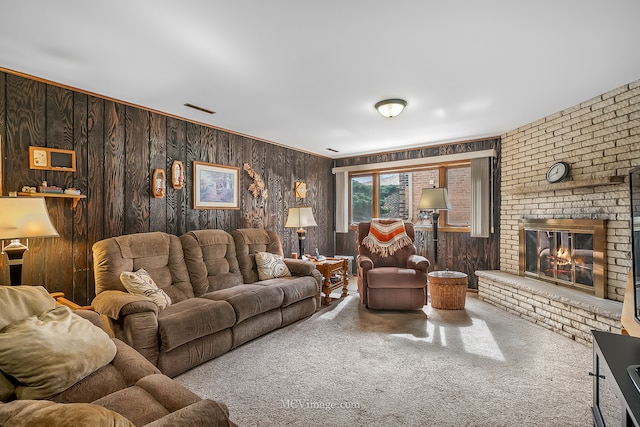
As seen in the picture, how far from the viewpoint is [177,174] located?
11.9 ft

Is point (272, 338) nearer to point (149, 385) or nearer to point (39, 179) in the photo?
point (149, 385)

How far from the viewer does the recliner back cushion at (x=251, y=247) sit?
3.78 meters

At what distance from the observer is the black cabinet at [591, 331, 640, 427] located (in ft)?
3.92

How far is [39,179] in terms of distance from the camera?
2.64 meters

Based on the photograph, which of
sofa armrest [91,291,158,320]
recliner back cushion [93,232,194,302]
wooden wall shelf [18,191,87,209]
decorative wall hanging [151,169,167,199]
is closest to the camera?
sofa armrest [91,291,158,320]

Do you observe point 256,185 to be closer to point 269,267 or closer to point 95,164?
point 269,267

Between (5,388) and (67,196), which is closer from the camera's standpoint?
(5,388)

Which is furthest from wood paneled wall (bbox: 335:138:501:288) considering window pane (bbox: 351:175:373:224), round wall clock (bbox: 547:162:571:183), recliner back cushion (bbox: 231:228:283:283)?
recliner back cushion (bbox: 231:228:283:283)

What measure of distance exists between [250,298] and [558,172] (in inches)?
142

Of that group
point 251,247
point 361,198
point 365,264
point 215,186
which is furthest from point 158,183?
point 361,198

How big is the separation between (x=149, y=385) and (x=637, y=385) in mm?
2002

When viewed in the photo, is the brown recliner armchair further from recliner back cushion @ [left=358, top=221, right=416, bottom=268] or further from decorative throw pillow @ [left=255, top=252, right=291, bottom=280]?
decorative throw pillow @ [left=255, top=252, right=291, bottom=280]

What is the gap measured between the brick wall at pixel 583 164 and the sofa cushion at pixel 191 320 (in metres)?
3.61

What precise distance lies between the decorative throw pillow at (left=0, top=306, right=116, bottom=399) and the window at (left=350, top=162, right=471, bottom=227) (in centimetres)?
475
